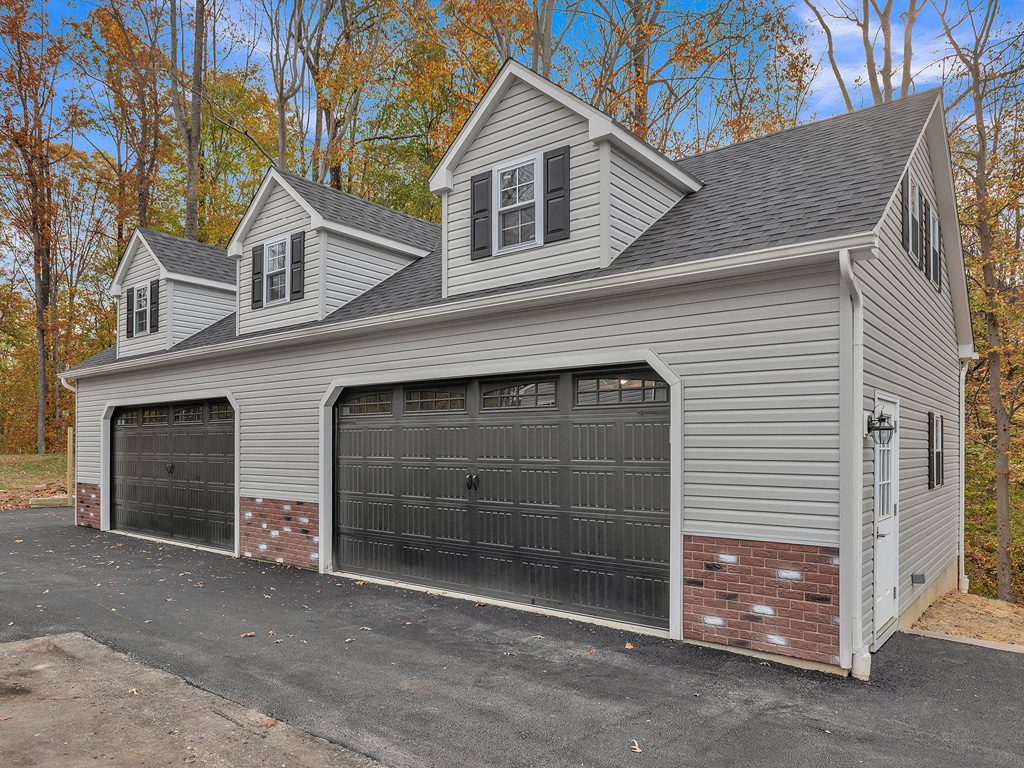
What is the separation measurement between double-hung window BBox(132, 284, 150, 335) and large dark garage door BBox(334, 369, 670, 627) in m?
6.64

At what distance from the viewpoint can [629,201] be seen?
7.45 meters

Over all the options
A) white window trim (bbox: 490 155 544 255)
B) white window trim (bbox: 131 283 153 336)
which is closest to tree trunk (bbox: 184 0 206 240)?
white window trim (bbox: 131 283 153 336)

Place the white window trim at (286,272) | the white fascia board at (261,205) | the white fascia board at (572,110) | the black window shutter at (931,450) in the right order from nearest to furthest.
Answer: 1. the white fascia board at (572,110)
2. the black window shutter at (931,450)
3. the white fascia board at (261,205)
4. the white window trim at (286,272)

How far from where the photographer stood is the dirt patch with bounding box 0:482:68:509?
17.5 m

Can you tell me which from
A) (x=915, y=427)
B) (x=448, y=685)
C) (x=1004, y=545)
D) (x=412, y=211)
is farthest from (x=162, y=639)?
(x=412, y=211)

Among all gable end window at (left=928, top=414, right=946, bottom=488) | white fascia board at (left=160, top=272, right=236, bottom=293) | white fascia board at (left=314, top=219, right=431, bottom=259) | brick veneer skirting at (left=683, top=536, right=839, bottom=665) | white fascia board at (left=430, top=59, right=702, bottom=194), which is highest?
white fascia board at (left=430, top=59, right=702, bottom=194)

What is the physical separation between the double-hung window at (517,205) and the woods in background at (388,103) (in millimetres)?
10039

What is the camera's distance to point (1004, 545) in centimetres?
1311

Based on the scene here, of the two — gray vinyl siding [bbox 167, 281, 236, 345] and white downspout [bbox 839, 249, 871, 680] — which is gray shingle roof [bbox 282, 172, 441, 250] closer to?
gray vinyl siding [bbox 167, 281, 236, 345]

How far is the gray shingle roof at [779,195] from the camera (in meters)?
6.01

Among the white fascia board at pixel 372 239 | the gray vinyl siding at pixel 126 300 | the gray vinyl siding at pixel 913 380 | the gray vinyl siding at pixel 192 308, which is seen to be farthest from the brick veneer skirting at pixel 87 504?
the gray vinyl siding at pixel 913 380

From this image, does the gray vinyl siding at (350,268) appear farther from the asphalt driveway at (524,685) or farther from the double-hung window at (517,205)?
the asphalt driveway at (524,685)

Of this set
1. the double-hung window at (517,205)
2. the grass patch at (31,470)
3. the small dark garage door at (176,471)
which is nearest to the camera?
the double-hung window at (517,205)

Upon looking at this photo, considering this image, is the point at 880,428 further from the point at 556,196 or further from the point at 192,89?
the point at 192,89
